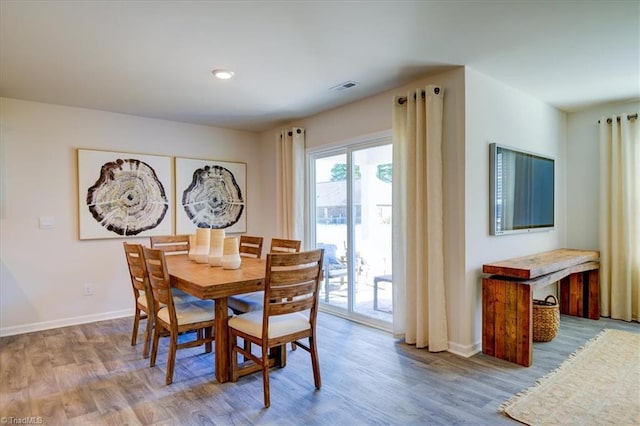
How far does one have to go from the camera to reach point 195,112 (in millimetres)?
4312

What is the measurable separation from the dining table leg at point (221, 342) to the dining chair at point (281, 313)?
0.04 metres

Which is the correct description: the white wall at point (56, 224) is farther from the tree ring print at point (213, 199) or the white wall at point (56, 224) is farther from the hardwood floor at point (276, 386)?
the tree ring print at point (213, 199)

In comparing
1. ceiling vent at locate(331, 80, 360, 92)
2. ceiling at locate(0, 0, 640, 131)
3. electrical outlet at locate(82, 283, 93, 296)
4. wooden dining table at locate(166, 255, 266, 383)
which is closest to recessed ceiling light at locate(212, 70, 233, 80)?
ceiling at locate(0, 0, 640, 131)

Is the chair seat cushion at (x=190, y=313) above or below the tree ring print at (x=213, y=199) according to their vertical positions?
below

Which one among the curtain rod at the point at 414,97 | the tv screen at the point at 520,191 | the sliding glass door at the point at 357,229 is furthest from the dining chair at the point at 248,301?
the tv screen at the point at 520,191

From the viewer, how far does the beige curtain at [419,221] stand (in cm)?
308

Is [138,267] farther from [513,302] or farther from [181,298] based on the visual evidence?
[513,302]

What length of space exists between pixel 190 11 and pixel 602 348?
4.16 metres

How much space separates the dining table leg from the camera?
2584 millimetres

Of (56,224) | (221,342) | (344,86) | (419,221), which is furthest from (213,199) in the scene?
(419,221)

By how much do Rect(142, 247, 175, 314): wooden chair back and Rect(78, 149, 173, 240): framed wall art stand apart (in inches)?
74.7

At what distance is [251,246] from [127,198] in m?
1.69

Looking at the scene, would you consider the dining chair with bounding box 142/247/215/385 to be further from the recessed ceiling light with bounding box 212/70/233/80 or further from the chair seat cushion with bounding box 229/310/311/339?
the recessed ceiling light with bounding box 212/70/233/80

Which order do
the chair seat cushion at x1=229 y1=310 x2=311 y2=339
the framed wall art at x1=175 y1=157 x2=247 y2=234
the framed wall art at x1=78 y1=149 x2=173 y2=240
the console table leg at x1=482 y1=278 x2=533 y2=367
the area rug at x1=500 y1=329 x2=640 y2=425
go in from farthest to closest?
1. the framed wall art at x1=175 y1=157 x2=247 y2=234
2. the framed wall art at x1=78 y1=149 x2=173 y2=240
3. the console table leg at x1=482 y1=278 x2=533 y2=367
4. the chair seat cushion at x1=229 y1=310 x2=311 y2=339
5. the area rug at x1=500 y1=329 x2=640 y2=425
